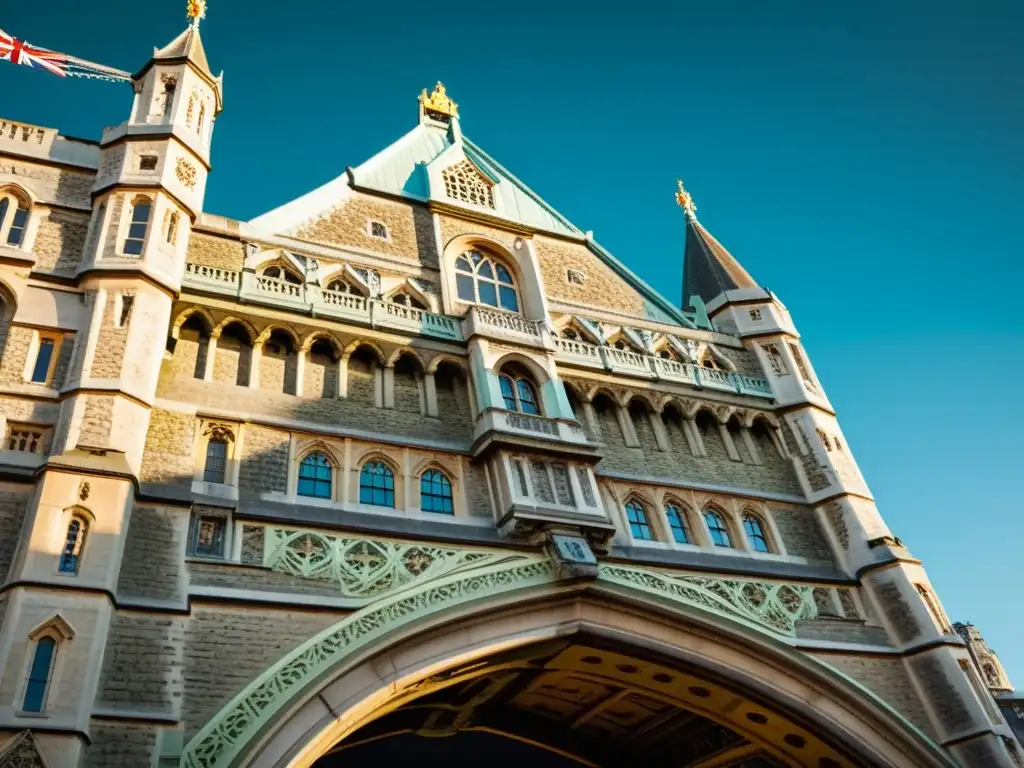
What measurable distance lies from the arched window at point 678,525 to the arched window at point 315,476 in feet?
21.3

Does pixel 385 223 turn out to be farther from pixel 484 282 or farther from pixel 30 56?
pixel 30 56

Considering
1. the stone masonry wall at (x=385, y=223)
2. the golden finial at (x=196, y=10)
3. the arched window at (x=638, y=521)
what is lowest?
the arched window at (x=638, y=521)

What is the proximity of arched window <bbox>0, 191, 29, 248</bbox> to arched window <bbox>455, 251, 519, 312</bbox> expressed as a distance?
26.6 feet

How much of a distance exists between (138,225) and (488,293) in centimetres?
720

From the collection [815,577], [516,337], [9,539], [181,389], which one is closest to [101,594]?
[9,539]

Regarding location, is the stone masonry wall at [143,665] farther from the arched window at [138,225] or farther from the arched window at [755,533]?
the arched window at [755,533]

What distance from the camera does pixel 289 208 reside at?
1864 cm

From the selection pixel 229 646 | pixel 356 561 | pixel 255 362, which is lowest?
pixel 229 646

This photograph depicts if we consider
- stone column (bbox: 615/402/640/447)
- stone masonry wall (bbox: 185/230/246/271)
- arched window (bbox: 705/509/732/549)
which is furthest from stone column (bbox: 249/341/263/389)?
arched window (bbox: 705/509/732/549)

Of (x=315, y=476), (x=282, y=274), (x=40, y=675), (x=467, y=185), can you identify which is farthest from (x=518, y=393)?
(x=40, y=675)

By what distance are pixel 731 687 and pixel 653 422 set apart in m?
5.55

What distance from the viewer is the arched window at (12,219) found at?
1470 centimetres

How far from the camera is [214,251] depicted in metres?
16.4

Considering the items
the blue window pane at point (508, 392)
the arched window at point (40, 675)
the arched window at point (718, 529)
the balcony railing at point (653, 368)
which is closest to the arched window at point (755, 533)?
the arched window at point (718, 529)
